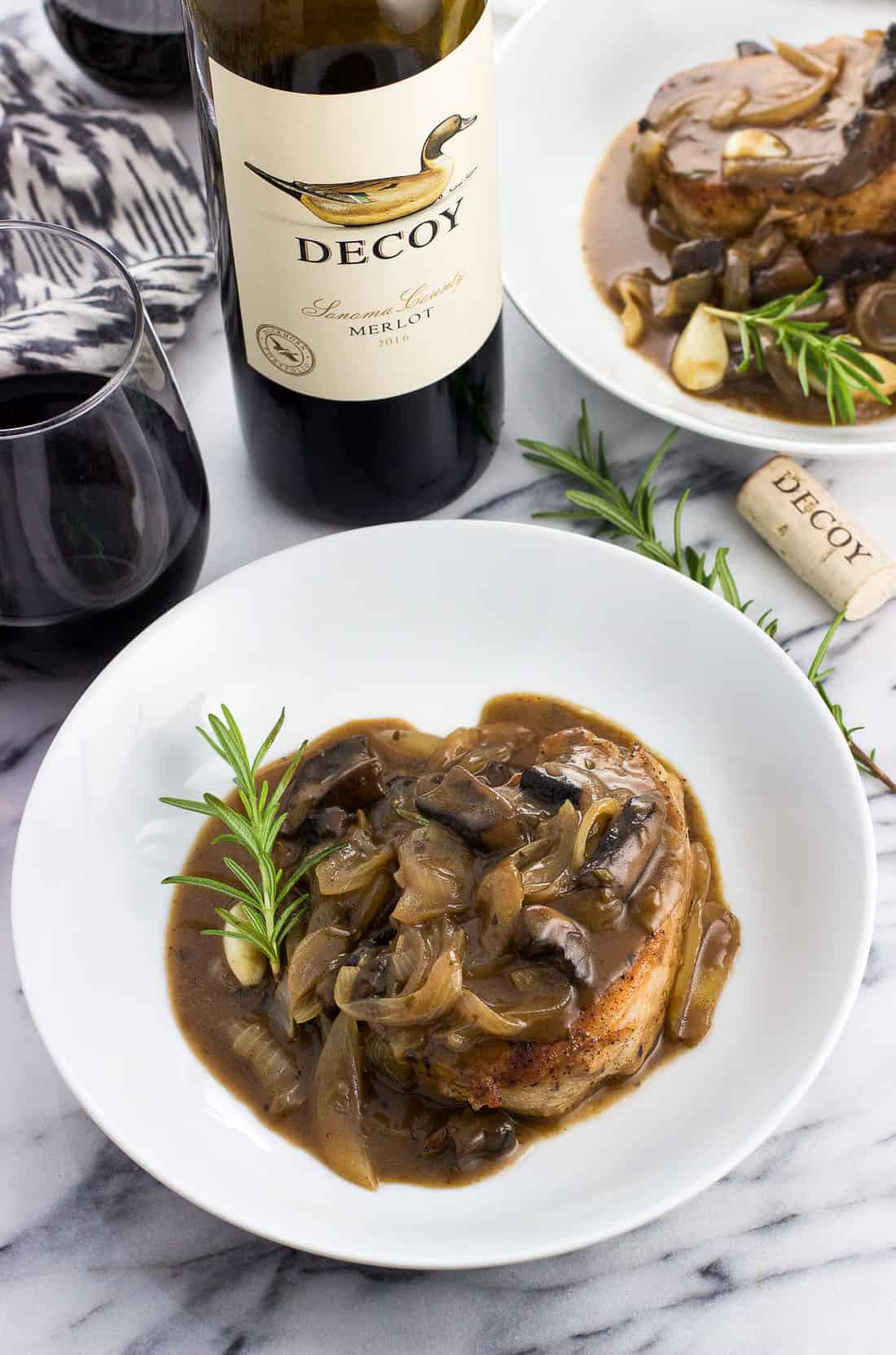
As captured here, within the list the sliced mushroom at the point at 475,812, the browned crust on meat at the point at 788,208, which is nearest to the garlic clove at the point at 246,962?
the sliced mushroom at the point at 475,812

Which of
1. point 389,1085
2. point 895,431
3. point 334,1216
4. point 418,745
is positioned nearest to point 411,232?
point 418,745

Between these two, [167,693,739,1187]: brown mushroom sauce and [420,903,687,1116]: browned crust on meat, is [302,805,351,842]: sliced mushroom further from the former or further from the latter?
[420,903,687,1116]: browned crust on meat

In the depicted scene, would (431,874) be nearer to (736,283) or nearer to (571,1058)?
(571,1058)

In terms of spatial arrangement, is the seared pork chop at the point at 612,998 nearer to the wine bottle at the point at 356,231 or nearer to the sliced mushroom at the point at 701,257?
the wine bottle at the point at 356,231

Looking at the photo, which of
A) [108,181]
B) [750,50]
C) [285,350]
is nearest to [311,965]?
[285,350]

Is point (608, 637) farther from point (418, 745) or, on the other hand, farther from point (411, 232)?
point (411, 232)
